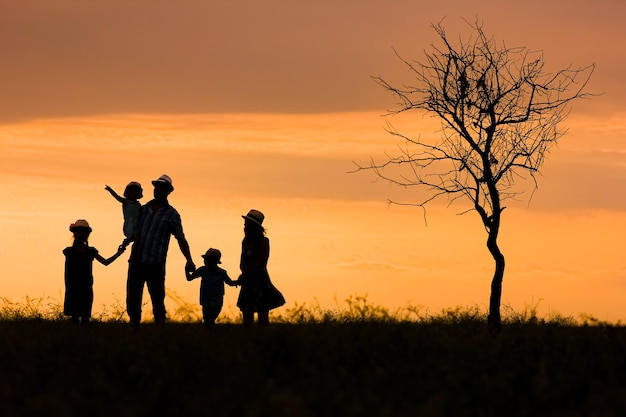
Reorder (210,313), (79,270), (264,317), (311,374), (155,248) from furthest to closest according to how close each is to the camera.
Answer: (79,270), (210,313), (264,317), (155,248), (311,374)

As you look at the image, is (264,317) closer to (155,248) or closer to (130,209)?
(155,248)

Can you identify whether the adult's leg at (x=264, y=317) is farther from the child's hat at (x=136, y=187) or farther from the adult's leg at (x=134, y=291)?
the child's hat at (x=136, y=187)

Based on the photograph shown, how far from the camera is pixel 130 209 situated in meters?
17.0

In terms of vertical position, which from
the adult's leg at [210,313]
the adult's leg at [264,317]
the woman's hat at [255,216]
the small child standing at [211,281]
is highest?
the woman's hat at [255,216]

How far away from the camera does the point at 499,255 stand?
19.5 metres

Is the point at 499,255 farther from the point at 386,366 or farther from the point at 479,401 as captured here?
the point at 479,401

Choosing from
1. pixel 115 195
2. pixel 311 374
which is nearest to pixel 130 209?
pixel 115 195

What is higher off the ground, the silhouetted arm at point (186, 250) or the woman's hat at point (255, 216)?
the woman's hat at point (255, 216)

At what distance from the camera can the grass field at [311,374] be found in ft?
29.8

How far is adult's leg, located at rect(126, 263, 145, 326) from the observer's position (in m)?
17.0

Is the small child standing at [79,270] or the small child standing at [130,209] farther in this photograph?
the small child standing at [79,270]

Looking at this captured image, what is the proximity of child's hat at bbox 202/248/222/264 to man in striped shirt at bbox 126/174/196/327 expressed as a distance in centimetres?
54

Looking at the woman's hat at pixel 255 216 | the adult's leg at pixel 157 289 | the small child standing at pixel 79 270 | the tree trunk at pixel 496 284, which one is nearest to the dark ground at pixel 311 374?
the adult's leg at pixel 157 289

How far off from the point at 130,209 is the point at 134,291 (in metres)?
1.34
